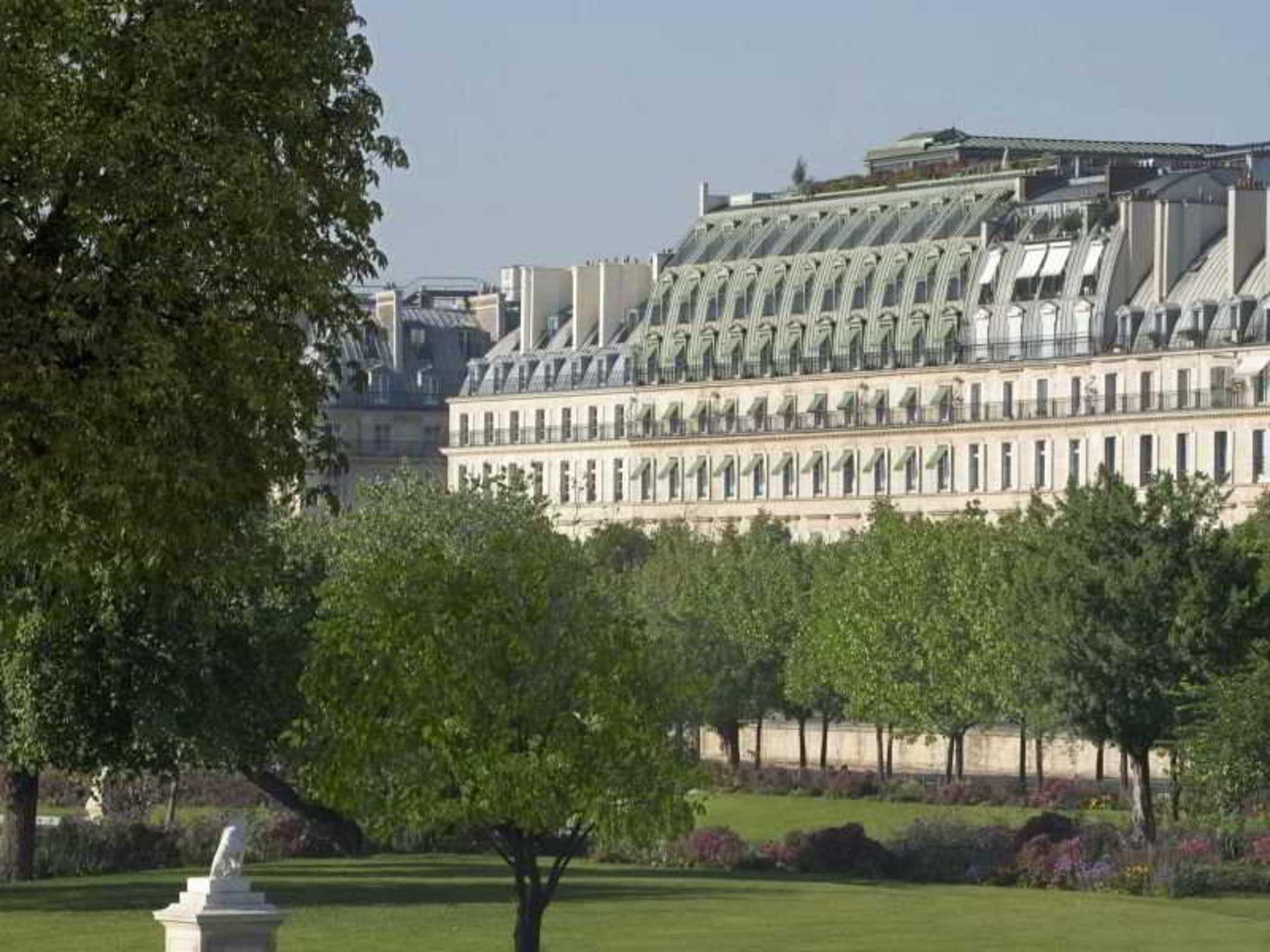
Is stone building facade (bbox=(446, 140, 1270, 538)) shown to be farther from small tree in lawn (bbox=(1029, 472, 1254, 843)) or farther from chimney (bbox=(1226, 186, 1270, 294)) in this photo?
small tree in lawn (bbox=(1029, 472, 1254, 843))

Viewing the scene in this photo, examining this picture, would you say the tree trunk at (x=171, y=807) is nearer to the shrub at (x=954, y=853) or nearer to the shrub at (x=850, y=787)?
the shrub at (x=954, y=853)

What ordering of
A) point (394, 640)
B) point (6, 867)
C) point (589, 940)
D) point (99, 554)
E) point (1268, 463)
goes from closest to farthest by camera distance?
1. point (99, 554)
2. point (394, 640)
3. point (589, 940)
4. point (6, 867)
5. point (1268, 463)

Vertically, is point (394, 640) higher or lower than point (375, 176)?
lower

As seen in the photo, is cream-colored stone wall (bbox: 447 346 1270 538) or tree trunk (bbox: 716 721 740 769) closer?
tree trunk (bbox: 716 721 740 769)

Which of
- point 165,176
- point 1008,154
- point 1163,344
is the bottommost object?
point 165,176

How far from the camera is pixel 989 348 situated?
17850cm

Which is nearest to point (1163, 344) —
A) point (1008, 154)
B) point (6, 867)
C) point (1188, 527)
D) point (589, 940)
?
point (1008, 154)

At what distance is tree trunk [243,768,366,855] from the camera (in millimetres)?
81438

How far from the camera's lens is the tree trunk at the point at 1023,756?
105 metres

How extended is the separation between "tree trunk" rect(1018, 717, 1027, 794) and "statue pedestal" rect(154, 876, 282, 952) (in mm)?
58382

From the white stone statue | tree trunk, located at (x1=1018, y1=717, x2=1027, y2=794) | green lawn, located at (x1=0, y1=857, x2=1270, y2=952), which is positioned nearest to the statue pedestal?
the white stone statue

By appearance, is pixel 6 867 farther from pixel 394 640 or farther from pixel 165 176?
pixel 165 176

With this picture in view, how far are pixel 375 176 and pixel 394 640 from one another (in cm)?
1858

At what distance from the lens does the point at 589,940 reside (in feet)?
200
